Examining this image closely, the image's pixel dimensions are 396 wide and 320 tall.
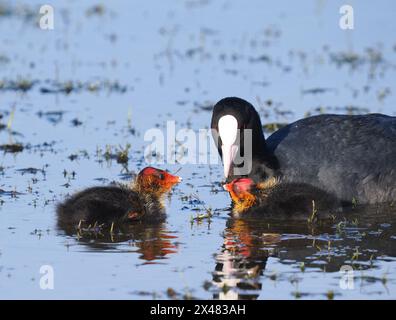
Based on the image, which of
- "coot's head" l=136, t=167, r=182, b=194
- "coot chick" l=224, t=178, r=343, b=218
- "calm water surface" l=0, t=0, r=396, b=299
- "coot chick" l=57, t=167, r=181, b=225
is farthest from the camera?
"coot's head" l=136, t=167, r=182, b=194

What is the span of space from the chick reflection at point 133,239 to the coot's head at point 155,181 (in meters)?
0.34

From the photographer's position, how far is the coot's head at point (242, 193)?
340 inches

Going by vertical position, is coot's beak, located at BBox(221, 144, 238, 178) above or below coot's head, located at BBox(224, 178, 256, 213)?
Answer: above

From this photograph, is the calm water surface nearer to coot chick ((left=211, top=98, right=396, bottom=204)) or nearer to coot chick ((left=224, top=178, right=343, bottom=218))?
coot chick ((left=224, top=178, right=343, bottom=218))

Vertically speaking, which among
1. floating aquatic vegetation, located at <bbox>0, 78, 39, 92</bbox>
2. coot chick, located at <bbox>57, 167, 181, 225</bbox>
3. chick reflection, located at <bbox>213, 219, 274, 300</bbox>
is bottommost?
chick reflection, located at <bbox>213, 219, 274, 300</bbox>

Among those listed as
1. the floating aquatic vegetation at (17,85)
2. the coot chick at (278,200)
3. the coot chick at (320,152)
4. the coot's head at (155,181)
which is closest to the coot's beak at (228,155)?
the coot chick at (320,152)

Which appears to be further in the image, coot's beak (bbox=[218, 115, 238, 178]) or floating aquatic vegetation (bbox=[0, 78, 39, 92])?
floating aquatic vegetation (bbox=[0, 78, 39, 92])

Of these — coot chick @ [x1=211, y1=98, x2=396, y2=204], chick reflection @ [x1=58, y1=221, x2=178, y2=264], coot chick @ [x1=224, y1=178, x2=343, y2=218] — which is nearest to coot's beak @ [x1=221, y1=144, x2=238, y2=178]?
coot chick @ [x1=211, y1=98, x2=396, y2=204]

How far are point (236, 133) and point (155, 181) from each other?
2.42ft

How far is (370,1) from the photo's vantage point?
17.8 metres

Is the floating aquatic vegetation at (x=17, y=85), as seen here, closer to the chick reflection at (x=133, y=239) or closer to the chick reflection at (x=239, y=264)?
the chick reflection at (x=133, y=239)

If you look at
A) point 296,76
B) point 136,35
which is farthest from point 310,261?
point 136,35

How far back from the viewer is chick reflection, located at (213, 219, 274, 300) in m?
6.77

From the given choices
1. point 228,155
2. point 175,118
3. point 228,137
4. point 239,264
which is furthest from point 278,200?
point 175,118
